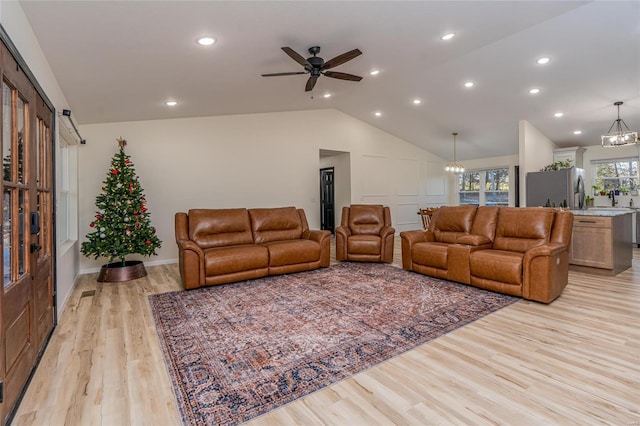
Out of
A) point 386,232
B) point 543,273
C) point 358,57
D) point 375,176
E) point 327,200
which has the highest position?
point 358,57

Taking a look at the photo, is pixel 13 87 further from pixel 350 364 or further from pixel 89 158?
pixel 89 158

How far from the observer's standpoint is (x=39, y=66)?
2557 millimetres

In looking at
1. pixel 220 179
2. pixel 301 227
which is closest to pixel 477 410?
pixel 301 227

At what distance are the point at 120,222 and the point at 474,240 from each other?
15.7ft

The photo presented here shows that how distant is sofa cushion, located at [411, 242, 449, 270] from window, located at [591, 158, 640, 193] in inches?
231

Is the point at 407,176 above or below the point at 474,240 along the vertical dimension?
above

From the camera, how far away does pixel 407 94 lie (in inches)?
249

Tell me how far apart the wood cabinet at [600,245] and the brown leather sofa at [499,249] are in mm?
1087

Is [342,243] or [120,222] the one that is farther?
[342,243]

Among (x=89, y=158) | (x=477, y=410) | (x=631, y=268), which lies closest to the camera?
(x=477, y=410)

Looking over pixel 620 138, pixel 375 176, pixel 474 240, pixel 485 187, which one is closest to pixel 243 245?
pixel 474 240

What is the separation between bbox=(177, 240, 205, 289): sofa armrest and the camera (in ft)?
13.3

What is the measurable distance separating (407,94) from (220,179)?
3.95 metres

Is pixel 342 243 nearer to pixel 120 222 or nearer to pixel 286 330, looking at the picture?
pixel 286 330
